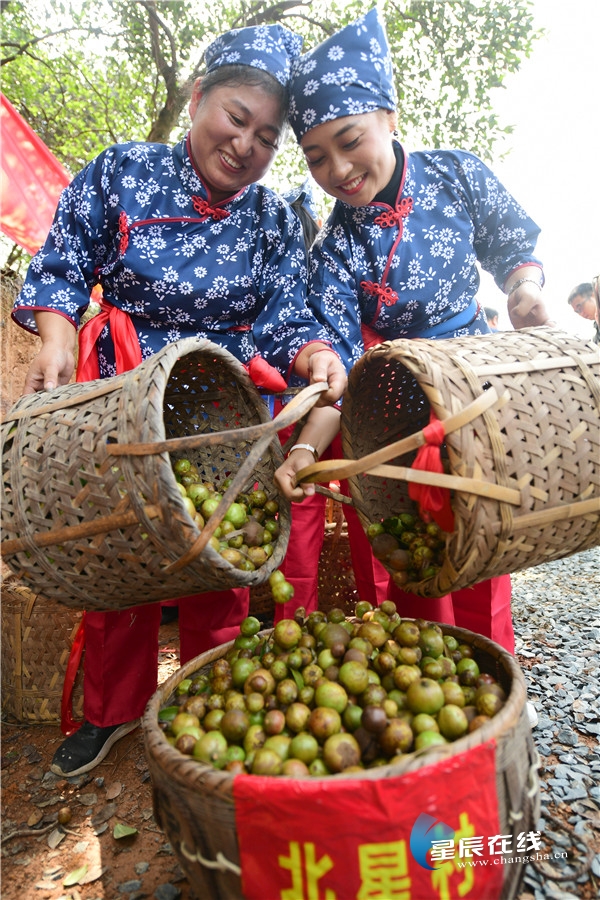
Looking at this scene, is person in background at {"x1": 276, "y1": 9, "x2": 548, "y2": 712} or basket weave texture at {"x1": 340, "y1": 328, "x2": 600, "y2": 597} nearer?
basket weave texture at {"x1": 340, "y1": 328, "x2": 600, "y2": 597}

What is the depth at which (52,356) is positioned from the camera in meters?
2.36

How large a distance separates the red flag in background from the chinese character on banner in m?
5.43

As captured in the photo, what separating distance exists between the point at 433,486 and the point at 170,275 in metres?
1.53

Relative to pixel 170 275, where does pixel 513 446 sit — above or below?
below

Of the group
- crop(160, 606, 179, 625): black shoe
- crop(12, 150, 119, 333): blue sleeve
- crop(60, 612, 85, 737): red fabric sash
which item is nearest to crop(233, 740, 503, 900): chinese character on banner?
crop(60, 612, 85, 737): red fabric sash

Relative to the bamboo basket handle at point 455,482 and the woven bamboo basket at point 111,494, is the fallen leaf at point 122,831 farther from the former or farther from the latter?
the bamboo basket handle at point 455,482

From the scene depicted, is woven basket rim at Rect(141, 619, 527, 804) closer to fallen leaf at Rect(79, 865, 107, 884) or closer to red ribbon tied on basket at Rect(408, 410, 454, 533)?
red ribbon tied on basket at Rect(408, 410, 454, 533)

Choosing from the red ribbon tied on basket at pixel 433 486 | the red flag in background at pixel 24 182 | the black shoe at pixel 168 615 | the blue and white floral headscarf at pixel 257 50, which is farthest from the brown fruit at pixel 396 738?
the red flag in background at pixel 24 182

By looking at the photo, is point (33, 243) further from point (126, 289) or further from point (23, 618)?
point (23, 618)

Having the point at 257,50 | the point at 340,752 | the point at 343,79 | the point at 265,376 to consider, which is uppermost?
the point at 257,50

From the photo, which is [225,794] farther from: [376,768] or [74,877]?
[74,877]

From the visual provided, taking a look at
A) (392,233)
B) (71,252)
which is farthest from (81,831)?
(392,233)

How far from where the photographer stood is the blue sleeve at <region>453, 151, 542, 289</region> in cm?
279

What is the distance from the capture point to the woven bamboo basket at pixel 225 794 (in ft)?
4.32
